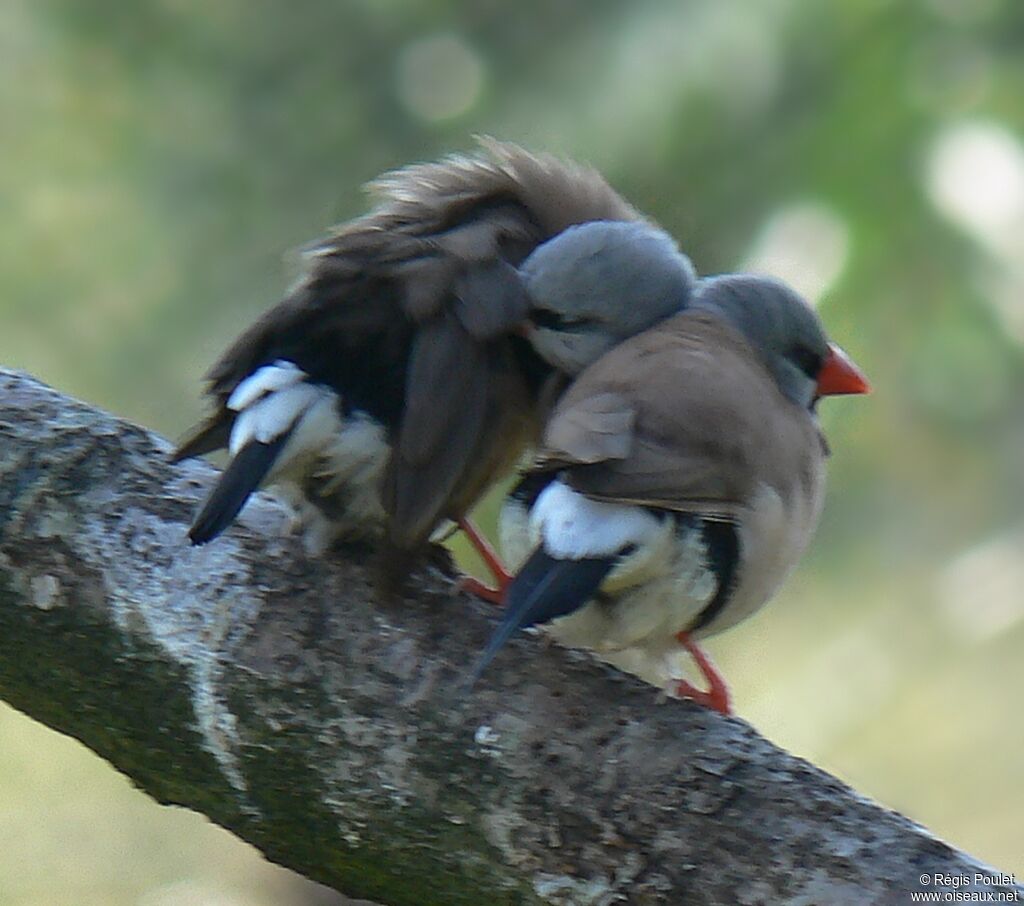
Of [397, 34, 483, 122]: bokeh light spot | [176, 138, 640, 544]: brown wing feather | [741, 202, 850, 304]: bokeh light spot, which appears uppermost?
[397, 34, 483, 122]: bokeh light spot

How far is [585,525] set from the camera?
181 cm

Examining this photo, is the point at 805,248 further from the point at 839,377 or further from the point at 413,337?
the point at 413,337

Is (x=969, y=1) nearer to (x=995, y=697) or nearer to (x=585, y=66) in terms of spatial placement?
(x=585, y=66)

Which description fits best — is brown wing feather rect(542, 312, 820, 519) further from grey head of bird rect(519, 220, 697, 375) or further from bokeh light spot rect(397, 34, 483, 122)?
bokeh light spot rect(397, 34, 483, 122)

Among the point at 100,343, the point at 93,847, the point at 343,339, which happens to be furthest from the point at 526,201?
the point at 93,847

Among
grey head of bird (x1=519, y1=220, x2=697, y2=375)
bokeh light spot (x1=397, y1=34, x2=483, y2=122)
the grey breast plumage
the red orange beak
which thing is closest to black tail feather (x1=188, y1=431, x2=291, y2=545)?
the grey breast plumage

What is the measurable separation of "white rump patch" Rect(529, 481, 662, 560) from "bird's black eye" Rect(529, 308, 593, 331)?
38cm

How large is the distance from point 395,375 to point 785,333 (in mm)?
616

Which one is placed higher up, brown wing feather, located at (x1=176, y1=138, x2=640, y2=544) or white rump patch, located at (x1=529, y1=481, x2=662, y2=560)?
brown wing feather, located at (x1=176, y1=138, x2=640, y2=544)

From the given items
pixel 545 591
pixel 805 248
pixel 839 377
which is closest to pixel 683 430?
pixel 545 591

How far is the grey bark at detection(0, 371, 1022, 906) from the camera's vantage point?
1583 millimetres

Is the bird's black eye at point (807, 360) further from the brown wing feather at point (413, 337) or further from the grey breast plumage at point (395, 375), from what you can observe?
the brown wing feather at point (413, 337)

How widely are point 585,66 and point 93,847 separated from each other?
9.07ft

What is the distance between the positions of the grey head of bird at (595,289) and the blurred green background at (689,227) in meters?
0.86
